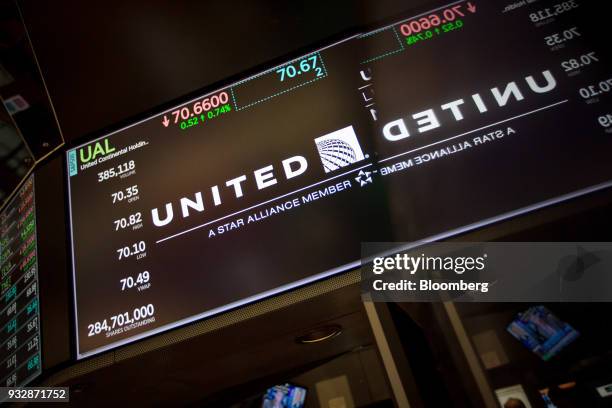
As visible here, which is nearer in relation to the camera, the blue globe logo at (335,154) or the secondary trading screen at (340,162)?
the secondary trading screen at (340,162)

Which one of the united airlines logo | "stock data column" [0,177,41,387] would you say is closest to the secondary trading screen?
the united airlines logo

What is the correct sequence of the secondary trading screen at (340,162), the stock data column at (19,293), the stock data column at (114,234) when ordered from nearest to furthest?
the secondary trading screen at (340,162) → the stock data column at (114,234) → the stock data column at (19,293)

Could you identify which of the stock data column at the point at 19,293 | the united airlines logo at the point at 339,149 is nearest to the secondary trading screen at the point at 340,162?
the united airlines logo at the point at 339,149

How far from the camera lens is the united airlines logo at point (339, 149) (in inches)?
65.6

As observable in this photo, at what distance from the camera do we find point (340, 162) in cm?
167

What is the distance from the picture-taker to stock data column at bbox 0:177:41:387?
1740mm

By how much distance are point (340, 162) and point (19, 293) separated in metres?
1.45

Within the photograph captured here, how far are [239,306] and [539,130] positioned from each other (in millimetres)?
1146

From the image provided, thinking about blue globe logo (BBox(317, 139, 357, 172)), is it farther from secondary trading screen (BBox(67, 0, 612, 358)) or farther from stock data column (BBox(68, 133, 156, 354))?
stock data column (BBox(68, 133, 156, 354))

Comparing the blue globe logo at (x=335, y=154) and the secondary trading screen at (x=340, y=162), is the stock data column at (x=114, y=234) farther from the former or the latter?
the blue globe logo at (x=335, y=154)

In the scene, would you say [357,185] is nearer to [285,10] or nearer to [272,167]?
[272,167]

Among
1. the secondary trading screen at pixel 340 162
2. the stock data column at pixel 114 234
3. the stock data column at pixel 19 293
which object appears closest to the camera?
the secondary trading screen at pixel 340 162

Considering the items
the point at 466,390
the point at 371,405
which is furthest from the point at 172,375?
the point at 371,405

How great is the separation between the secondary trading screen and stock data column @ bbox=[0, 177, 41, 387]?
219 mm
